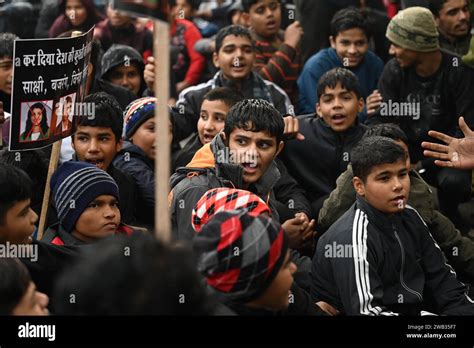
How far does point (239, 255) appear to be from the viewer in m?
3.65

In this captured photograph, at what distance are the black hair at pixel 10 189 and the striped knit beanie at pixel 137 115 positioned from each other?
1.88 meters

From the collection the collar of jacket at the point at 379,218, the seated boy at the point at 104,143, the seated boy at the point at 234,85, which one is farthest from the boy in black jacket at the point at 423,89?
the seated boy at the point at 104,143

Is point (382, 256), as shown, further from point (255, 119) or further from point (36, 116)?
point (36, 116)

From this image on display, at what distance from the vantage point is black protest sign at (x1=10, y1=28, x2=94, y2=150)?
521 centimetres

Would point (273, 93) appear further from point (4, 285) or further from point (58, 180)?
point (4, 285)

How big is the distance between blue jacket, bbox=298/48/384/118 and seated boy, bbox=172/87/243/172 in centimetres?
123

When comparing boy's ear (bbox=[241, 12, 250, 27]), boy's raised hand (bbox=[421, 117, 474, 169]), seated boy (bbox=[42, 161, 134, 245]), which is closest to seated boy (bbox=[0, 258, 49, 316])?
seated boy (bbox=[42, 161, 134, 245])

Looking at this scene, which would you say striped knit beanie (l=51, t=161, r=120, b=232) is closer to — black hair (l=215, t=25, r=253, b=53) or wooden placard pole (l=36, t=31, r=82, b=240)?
wooden placard pole (l=36, t=31, r=82, b=240)

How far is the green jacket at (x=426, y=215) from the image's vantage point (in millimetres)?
5820

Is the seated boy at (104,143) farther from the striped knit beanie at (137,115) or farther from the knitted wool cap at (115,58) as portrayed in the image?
the knitted wool cap at (115,58)

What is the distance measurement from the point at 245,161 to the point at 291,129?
0.95m

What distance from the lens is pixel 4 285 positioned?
138 inches

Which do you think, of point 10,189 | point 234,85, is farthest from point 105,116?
point 234,85

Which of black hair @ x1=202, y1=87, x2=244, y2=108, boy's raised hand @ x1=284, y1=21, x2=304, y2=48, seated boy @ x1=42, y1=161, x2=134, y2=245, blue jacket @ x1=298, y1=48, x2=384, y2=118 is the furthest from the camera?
boy's raised hand @ x1=284, y1=21, x2=304, y2=48
